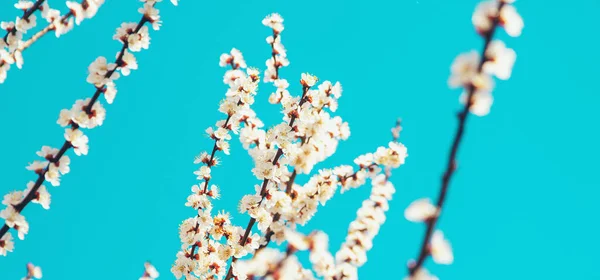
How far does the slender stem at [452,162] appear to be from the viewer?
1.38 meters

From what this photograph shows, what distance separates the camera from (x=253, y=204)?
15.9 feet

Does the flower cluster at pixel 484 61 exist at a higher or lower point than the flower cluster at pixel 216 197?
lower

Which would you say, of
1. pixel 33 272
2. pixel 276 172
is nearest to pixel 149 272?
pixel 33 272

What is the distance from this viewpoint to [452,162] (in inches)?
55.0

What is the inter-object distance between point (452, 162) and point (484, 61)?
334 mm

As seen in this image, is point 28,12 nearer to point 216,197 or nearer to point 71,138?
point 71,138

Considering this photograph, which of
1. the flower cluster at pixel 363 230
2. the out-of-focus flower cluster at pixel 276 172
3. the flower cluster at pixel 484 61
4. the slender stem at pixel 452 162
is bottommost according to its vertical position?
the slender stem at pixel 452 162

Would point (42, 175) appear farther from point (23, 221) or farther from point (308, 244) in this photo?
point (308, 244)

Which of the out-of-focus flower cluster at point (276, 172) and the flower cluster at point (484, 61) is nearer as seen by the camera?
the flower cluster at point (484, 61)

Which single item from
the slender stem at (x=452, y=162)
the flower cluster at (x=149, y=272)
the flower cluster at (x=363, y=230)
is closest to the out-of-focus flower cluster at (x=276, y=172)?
the flower cluster at (x=363, y=230)

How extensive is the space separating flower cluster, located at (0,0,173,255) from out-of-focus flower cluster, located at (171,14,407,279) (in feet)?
4.75

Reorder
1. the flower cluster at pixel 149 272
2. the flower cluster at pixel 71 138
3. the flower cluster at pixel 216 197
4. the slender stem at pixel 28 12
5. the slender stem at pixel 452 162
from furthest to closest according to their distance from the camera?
1. the flower cluster at pixel 216 197
2. the slender stem at pixel 28 12
3. the flower cluster at pixel 71 138
4. the flower cluster at pixel 149 272
5. the slender stem at pixel 452 162

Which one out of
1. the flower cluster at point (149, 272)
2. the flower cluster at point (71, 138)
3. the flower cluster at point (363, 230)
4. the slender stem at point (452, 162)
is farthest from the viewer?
the flower cluster at point (71, 138)

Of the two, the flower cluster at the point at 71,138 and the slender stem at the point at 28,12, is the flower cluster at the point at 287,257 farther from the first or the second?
the slender stem at the point at 28,12
